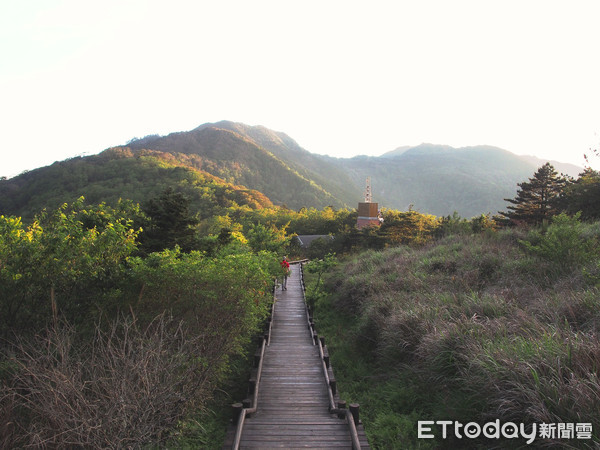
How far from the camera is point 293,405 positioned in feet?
18.8

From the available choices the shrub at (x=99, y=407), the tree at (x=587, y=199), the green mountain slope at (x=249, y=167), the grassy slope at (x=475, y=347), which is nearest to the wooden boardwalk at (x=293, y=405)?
the grassy slope at (x=475, y=347)

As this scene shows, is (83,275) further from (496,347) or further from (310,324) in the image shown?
(496,347)

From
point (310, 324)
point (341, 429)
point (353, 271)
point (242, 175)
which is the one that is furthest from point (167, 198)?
point (242, 175)

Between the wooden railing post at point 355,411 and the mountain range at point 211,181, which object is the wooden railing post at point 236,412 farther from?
the mountain range at point 211,181

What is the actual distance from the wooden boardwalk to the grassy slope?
2.33 ft

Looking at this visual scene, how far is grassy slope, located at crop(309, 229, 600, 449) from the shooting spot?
12.3 feet

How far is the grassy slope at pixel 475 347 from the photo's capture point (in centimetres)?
375

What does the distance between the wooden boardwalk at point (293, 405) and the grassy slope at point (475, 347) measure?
71 cm

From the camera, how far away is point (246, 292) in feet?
24.5

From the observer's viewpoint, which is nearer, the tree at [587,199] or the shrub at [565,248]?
the shrub at [565,248]

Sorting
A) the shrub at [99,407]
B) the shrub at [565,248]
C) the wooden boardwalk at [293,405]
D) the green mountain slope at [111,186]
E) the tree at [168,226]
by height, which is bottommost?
the wooden boardwalk at [293,405]

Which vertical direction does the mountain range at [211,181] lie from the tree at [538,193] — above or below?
above

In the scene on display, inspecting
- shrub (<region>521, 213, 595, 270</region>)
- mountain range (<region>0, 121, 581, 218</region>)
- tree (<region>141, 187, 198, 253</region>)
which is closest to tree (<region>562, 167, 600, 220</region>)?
shrub (<region>521, 213, 595, 270</region>)

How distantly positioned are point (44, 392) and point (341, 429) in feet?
13.3
